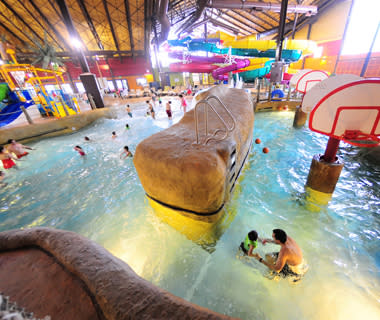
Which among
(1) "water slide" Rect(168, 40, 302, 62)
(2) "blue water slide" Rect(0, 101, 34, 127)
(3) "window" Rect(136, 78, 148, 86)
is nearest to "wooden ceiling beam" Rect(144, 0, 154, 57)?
(1) "water slide" Rect(168, 40, 302, 62)

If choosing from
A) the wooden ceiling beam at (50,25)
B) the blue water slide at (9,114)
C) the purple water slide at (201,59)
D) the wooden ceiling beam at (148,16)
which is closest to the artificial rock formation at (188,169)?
the blue water slide at (9,114)

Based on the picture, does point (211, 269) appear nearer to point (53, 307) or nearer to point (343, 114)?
point (53, 307)

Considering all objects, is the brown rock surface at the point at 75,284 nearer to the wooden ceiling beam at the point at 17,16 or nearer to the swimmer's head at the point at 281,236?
the swimmer's head at the point at 281,236

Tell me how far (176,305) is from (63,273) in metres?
0.88

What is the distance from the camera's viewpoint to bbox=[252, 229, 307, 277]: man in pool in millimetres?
2242

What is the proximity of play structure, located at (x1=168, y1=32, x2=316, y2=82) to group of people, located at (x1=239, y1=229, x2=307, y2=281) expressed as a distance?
14419 millimetres

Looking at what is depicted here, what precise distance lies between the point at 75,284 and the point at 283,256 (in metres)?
2.45

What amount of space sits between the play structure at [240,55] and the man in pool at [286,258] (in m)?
14.4

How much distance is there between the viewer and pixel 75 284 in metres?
1.10

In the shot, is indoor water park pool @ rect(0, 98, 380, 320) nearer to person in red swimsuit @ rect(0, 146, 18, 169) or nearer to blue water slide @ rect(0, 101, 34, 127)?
person in red swimsuit @ rect(0, 146, 18, 169)


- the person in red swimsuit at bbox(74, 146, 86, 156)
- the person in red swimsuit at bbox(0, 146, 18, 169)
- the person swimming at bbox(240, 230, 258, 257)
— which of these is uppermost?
the person in red swimsuit at bbox(0, 146, 18, 169)

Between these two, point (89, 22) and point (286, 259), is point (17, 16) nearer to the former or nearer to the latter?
point (89, 22)

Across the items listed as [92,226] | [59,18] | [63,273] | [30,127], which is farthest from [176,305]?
[59,18]

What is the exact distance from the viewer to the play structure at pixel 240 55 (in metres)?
13.8
